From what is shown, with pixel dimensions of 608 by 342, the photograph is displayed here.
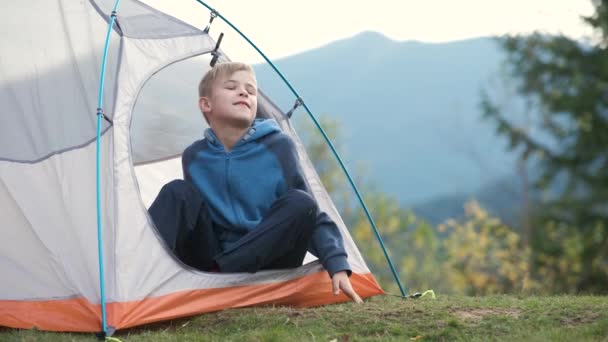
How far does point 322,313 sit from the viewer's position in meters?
3.44

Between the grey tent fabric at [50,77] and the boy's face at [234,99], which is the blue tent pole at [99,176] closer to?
the grey tent fabric at [50,77]

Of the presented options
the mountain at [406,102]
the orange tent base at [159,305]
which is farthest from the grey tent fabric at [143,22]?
the mountain at [406,102]

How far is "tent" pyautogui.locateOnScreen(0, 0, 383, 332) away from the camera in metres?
3.43

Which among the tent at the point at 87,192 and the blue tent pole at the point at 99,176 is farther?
the tent at the point at 87,192

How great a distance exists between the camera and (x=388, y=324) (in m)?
3.16

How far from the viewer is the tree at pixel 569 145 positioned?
47.5ft

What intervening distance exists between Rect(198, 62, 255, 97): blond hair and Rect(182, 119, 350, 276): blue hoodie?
209mm

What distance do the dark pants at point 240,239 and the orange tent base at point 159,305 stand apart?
5.2 inches

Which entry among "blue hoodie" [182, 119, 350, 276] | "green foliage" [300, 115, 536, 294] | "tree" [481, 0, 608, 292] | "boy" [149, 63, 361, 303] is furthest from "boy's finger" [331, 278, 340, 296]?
"tree" [481, 0, 608, 292]

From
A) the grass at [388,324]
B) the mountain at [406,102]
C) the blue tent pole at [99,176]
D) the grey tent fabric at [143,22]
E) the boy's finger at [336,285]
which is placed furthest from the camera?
the mountain at [406,102]

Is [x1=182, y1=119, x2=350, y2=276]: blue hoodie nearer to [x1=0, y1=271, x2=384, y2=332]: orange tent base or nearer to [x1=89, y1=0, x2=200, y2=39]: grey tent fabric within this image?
[x1=0, y1=271, x2=384, y2=332]: orange tent base

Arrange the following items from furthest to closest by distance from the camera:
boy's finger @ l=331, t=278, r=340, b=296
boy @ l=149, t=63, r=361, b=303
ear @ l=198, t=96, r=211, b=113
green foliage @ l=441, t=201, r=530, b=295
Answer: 1. green foliage @ l=441, t=201, r=530, b=295
2. ear @ l=198, t=96, r=211, b=113
3. boy @ l=149, t=63, r=361, b=303
4. boy's finger @ l=331, t=278, r=340, b=296

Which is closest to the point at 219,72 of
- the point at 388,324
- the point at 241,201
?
the point at 241,201

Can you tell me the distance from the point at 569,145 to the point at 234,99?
1255cm
